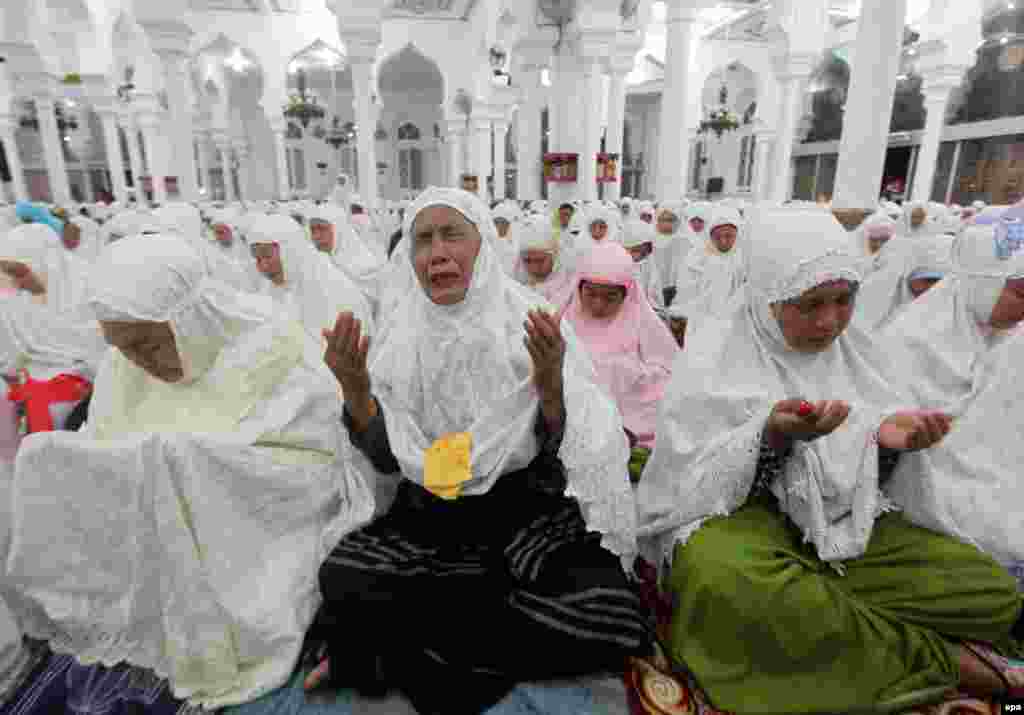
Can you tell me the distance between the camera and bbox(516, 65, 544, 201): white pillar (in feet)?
28.1

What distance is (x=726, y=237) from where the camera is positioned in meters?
4.47

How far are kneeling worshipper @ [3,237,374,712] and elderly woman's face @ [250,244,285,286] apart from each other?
1.81 meters

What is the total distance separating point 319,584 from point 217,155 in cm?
2096

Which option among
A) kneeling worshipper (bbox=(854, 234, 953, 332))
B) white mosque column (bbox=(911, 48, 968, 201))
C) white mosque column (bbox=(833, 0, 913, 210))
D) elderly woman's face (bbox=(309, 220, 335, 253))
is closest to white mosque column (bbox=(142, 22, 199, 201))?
elderly woman's face (bbox=(309, 220, 335, 253))

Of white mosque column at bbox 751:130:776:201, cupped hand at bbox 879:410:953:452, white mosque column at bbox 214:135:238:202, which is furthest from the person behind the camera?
white mosque column at bbox 214:135:238:202

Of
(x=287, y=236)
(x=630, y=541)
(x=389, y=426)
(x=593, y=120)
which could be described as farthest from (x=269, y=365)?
(x=593, y=120)

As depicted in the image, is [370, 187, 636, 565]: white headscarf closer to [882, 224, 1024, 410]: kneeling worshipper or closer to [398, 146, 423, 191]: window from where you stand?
[882, 224, 1024, 410]: kneeling worshipper

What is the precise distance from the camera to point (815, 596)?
3.82 feet

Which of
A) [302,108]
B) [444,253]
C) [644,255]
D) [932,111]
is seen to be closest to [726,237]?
[644,255]

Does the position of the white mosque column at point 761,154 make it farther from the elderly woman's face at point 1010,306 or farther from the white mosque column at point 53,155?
the white mosque column at point 53,155

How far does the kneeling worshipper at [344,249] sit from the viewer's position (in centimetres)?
449

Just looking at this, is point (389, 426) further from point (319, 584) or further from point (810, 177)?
point (810, 177)

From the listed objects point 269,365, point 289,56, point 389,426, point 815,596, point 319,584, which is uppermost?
point 289,56

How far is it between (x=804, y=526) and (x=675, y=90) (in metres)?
6.48
